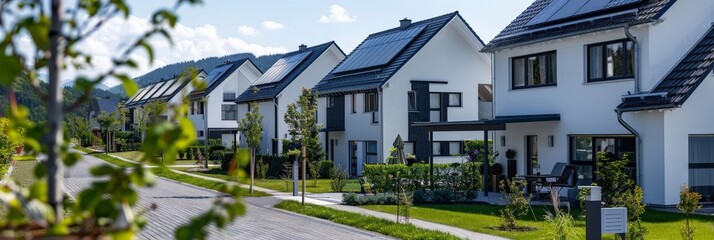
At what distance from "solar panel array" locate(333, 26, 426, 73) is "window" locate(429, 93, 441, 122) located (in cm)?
234

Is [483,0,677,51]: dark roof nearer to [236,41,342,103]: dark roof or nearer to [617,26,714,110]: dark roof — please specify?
[617,26,714,110]: dark roof

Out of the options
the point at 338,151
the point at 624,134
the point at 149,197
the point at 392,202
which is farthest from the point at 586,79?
the point at 338,151

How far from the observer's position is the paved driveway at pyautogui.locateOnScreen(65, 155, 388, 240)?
1466 centimetres

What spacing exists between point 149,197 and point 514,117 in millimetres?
10426

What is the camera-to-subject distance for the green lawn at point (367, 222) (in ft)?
46.3

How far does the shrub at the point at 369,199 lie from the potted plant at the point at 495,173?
459cm

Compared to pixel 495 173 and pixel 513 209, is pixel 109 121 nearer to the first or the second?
pixel 495 173

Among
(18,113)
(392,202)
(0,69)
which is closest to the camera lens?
(0,69)

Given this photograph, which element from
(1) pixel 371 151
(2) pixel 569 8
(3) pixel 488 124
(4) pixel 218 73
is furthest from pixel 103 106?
(2) pixel 569 8

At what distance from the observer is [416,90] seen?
34219 mm

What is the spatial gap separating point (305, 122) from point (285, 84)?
593 inches

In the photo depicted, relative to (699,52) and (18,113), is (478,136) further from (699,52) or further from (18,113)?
(18,113)

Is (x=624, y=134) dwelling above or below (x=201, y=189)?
above

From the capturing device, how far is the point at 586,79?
852 inches
